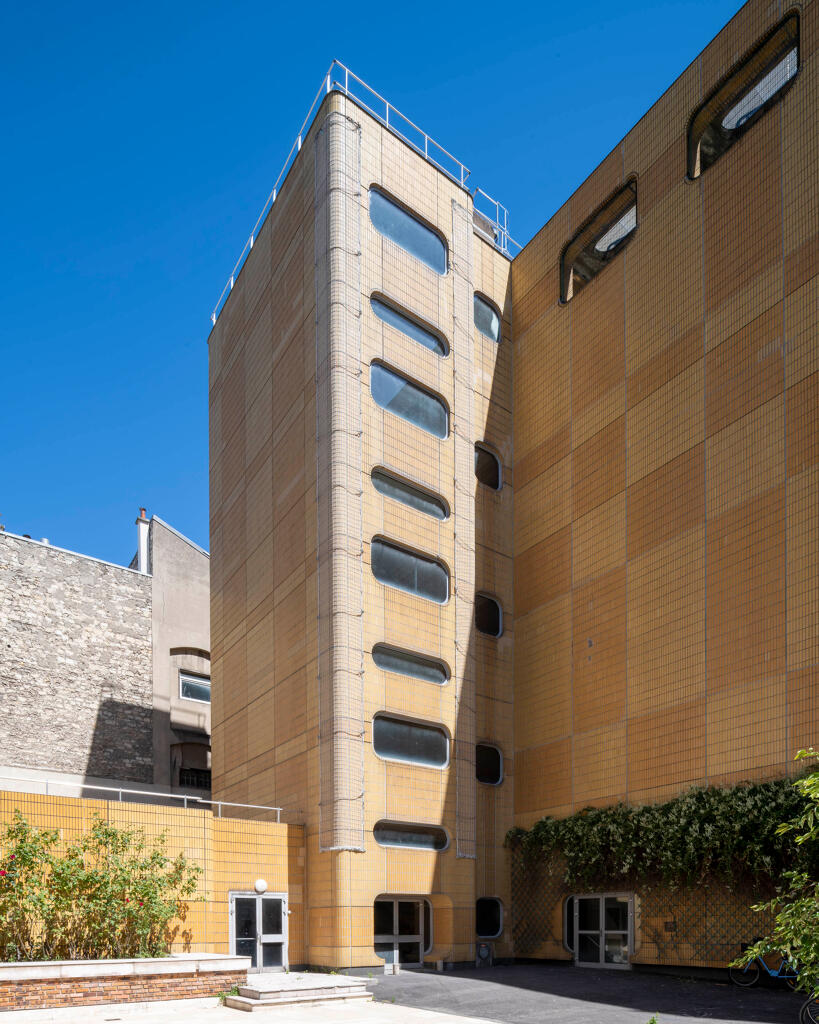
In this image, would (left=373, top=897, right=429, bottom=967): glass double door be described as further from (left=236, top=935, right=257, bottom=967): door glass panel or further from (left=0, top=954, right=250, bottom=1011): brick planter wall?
(left=0, top=954, right=250, bottom=1011): brick planter wall

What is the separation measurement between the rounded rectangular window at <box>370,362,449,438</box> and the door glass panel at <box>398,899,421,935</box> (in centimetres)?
1191

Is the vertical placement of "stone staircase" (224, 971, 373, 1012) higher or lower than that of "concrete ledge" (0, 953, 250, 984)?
lower

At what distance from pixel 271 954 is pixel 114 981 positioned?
645 cm

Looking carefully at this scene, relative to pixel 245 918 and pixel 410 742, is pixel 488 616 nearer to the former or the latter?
pixel 410 742

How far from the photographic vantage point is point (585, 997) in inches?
701

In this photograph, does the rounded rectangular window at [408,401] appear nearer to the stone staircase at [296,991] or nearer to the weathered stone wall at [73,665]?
the stone staircase at [296,991]

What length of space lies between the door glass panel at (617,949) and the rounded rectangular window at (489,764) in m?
5.03

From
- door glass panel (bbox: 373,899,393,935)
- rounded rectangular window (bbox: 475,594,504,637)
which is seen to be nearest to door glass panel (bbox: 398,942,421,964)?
door glass panel (bbox: 373,899,393,935)

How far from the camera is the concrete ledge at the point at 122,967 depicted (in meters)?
15.6

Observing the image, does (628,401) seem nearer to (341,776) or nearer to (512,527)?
(512,527)

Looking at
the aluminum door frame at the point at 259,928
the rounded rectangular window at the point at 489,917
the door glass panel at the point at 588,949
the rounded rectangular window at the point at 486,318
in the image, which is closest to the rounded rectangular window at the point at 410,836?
the rounded rectangular window at the point at 489,917

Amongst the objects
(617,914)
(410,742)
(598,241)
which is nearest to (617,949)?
(617,914)

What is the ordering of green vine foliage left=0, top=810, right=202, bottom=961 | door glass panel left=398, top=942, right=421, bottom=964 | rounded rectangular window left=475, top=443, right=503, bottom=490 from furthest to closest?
rounded rectangular window left=475, top=443, right=503, bottom=490 < door glass panel left=398, top=942, right=421, bottom=964 < green vine foliage left=0, top=810, right=202, bottom=961

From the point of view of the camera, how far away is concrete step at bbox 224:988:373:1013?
16.9m
